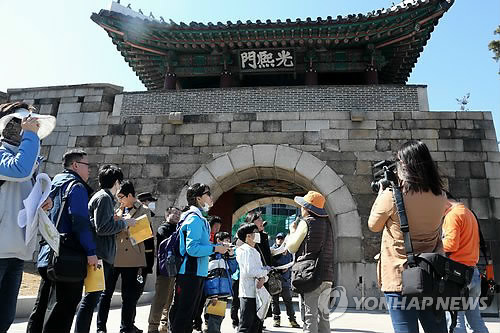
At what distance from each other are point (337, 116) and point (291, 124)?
963mm

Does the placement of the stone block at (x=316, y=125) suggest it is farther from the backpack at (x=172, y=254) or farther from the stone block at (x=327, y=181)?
the backpack at (x=172, y=254)

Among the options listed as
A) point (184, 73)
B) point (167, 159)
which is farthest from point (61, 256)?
point (184, 73)

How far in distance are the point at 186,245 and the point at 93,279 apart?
726 mm

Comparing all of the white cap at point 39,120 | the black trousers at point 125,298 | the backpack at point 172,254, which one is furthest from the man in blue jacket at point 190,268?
the white cap at point 39,120

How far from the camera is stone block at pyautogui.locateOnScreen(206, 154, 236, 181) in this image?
721 centimetres

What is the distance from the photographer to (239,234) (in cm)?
380

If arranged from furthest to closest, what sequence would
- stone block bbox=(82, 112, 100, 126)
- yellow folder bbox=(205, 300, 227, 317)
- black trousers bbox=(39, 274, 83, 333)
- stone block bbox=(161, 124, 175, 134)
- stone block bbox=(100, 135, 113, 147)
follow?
stone block bbox=(82, 112, 100, 126) → stone block bbox=(100, 135, 113, 147) → stone block bbox=(161, 124, 175, 134) → yellow folder bbox=(205, 300, 227, 317) → black trousers bbox=(39, 274, 83, 333)

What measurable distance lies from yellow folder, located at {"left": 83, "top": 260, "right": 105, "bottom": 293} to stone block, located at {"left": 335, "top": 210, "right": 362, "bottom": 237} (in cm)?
489

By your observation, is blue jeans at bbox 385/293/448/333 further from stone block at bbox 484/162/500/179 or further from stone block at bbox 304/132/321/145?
stone block at bbox 484/162/500/179

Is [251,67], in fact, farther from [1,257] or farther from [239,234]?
[1,257]

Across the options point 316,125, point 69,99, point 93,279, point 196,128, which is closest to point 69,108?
point 69,99

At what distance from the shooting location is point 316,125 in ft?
24.1

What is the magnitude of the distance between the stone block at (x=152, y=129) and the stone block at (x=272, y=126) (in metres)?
2.31

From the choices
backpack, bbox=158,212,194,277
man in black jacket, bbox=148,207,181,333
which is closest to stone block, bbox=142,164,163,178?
man in black jacket, bbox=148,207,181,333
